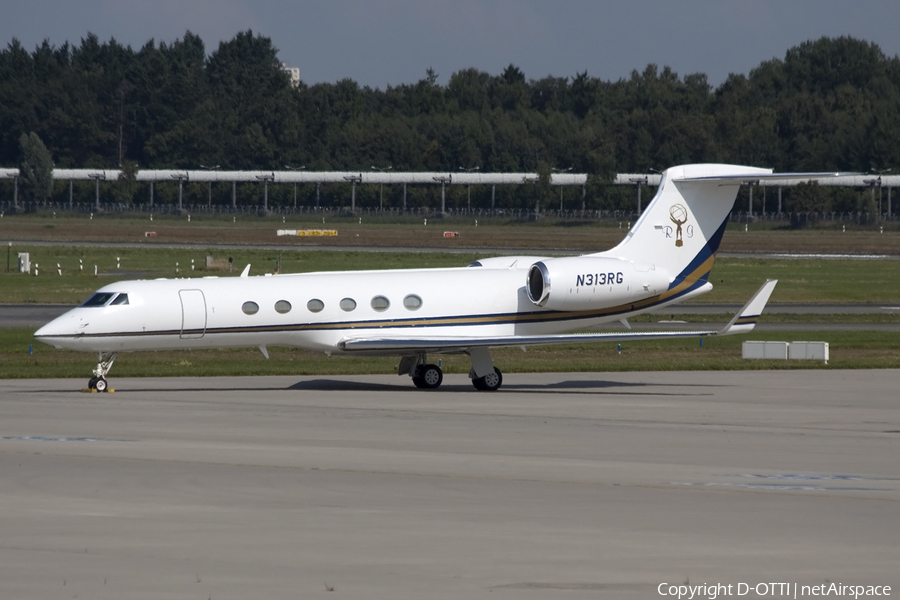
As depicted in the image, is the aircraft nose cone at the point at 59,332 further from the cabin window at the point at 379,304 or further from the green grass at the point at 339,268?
the green grass at the point at 339,268

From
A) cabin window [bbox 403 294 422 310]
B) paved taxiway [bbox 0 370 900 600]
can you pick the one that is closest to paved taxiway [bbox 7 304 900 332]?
cabin window [bbox 403 294 422 310]

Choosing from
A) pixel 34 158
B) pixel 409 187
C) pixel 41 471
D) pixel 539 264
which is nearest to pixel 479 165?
pixel 409 187

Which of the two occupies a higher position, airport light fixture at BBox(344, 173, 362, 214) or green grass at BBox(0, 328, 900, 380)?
airport light fixture at BBox(344, 173, 362, 214)

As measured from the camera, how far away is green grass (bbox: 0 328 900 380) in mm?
28734

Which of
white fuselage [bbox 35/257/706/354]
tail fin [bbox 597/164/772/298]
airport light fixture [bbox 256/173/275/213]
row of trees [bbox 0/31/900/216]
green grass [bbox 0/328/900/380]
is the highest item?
row of trees [bbox 0/31/900/216]

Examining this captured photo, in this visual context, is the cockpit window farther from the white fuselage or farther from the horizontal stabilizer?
the horizontal stabilizer

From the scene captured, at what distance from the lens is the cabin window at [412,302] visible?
25.5 m

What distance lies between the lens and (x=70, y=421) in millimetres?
19703

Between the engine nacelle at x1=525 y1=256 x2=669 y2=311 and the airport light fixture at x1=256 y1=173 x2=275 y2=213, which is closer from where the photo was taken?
the engine nacelle at x1=525 y1=256 x2=669 y2=311

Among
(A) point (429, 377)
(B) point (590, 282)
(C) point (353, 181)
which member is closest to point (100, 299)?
(A) point (429, 377)

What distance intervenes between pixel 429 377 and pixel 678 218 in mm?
6612

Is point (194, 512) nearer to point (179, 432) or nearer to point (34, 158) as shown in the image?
point (179, 432)

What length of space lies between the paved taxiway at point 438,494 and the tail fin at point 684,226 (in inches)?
163

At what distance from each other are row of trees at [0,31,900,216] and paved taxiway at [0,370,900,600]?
129122 mm
